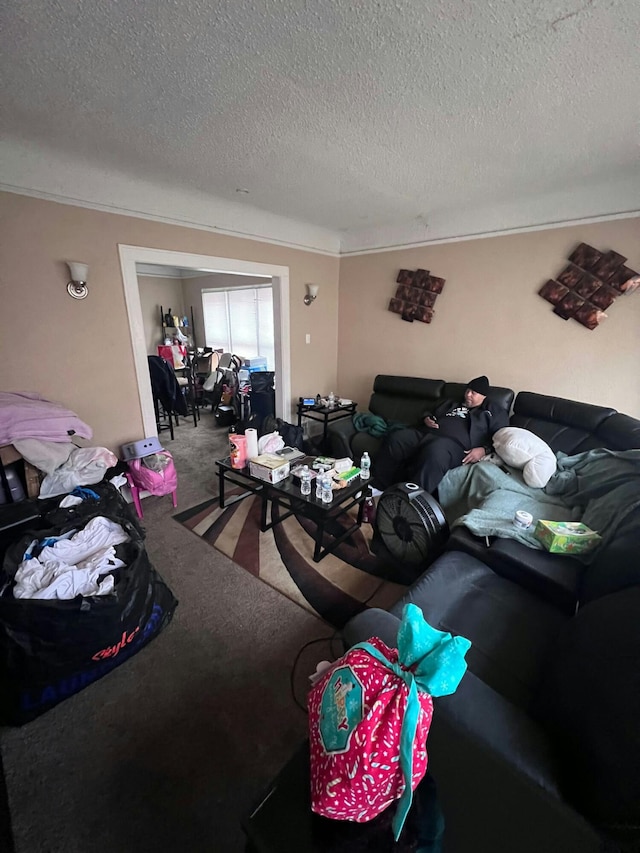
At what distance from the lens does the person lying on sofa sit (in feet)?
8.68

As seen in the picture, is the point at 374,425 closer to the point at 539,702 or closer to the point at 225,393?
the point at 539,702

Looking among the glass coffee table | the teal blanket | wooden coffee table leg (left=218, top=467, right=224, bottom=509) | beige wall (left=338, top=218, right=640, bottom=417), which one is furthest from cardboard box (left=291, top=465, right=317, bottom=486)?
beige wall (left=338, top=218, right=640, bottom=417)

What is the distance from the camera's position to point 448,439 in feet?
8.86

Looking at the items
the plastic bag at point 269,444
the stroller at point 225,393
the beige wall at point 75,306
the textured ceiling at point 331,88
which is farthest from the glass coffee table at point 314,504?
the stroller at point 225,393

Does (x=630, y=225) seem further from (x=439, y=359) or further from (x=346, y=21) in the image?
(x=346, y=21)

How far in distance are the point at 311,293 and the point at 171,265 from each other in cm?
155

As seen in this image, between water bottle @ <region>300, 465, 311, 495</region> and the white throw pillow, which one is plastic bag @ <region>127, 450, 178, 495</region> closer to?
water bottle @ <region>300, 465, 311, 495</region>

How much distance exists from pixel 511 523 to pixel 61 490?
2.60m

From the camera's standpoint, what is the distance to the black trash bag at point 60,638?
1.26 metres

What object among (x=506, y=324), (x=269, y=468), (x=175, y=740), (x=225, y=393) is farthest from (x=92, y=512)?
(x=225, y=393)

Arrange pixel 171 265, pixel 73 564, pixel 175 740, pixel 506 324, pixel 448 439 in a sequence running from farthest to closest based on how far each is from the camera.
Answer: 1. pixel 506 324
2. pixel 171 265
3. pixel 448 439
4. pixel 73 564
5. pixel 175 740

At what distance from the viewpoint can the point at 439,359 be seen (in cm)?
364

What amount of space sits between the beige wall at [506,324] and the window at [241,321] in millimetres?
1893

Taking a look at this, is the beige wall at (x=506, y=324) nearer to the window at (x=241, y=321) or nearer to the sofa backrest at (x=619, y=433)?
the sofa backrest at (x=619, y=433)
